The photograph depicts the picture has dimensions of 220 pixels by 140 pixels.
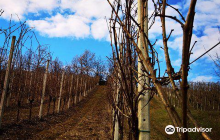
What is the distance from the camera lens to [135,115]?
3.98 feet

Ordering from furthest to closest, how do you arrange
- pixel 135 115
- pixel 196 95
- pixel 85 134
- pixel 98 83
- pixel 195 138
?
Result: pixel 98 83
pixel 196 95
pixel 195 138
pixel 85 134
pixel 135 115

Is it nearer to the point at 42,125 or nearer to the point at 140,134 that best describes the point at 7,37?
the point at 42,125

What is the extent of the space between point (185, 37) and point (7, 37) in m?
6.70

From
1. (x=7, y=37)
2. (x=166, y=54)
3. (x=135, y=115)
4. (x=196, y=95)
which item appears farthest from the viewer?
(x=196, y=95)

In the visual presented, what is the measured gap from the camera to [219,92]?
2761cm

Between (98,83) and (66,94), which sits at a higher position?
(98,83)

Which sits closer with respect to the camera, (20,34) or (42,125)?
(20,34)

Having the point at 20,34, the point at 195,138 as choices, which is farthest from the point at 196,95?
the point at 20,34

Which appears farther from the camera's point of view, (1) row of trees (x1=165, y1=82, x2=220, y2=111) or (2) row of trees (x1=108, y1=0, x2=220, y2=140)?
(1) row of trees (x1=165, y1=82, x2=220, y2=111)

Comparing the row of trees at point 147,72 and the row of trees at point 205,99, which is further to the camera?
the row of trees at point 205,99

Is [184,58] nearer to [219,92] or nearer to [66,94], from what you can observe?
[66,94]

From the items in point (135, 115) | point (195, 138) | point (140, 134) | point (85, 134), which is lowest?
point (195, 138)

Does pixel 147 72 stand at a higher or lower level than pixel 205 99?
higher

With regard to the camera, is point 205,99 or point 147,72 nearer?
point 147,72
